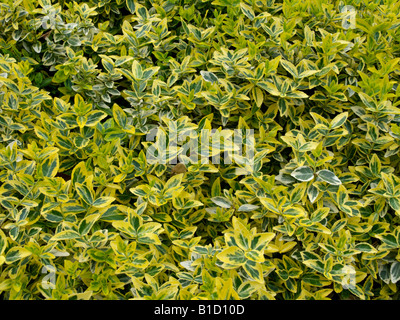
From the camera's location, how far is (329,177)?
64.4 inches

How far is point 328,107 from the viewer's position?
1913 millimetres

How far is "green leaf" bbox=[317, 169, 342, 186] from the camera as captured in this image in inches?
63.6

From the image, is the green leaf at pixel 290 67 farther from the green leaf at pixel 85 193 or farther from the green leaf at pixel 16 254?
the green leaf at pixel 16 254

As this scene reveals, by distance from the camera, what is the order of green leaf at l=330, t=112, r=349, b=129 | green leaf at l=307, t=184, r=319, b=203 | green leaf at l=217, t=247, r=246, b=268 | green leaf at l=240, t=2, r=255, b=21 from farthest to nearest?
green leaf at l=240, t=2, r=255, b=21
green leaf at l=330, t=112, r=349, b=129
green leaf at l=307, t=184, r=319, b=203
green leaf at l=217, t=247, r=246, b=268

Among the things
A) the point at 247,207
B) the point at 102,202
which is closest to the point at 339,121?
the point at 247,207

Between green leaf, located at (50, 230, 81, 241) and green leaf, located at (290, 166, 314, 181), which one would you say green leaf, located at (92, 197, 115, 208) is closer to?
green leaf, located at (50, 230, 81, 241)

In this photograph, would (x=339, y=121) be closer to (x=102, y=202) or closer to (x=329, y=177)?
(x=329, y=177)

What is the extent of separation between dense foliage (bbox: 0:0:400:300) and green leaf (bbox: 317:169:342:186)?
0.01 metres

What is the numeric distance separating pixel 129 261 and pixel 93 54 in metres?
1.21

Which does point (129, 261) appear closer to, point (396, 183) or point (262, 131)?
point (262, 131)

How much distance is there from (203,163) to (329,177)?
0.52 meters

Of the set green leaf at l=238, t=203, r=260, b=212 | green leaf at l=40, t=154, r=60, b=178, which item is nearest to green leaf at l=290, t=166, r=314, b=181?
green leaf at l=238, t=203, r=260, b=212

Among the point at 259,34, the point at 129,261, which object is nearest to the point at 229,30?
the point at 259,34

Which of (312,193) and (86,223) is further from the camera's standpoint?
(312,193)
